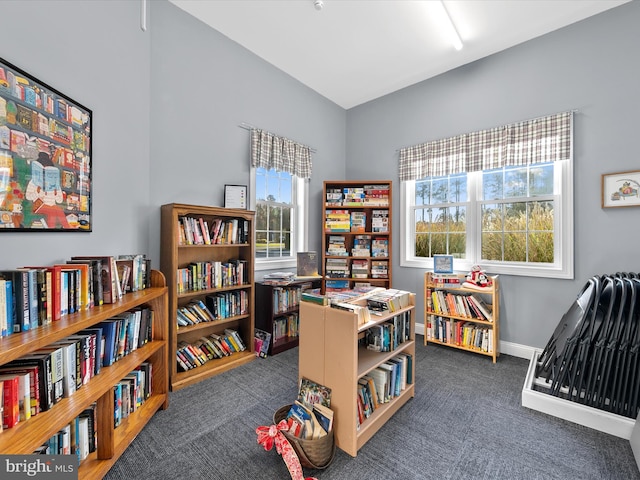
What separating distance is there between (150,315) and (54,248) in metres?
0.72

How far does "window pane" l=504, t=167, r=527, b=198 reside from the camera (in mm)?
3084

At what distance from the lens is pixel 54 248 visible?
158 cm

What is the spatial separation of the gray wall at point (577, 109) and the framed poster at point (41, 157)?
147 inches

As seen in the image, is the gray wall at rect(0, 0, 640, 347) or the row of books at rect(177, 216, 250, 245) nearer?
the gray wall at rect(0, 0, 640, 347)

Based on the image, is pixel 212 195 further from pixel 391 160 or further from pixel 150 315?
pixel 391 160

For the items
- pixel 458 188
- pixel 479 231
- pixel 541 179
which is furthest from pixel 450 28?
pixel 479 231

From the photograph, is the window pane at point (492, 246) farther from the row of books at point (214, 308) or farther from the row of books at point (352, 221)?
the row of books at point (214, 308)

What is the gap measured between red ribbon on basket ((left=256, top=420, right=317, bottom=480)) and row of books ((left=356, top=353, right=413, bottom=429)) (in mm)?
433

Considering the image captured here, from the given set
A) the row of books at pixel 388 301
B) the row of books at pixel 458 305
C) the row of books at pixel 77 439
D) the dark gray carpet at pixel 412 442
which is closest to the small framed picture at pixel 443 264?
the row of books at pixel 458 305

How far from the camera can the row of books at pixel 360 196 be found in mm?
3791

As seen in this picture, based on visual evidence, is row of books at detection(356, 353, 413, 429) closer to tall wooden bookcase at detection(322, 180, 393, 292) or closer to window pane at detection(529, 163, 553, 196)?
tall wooden bookcase at detection(322, 180, 393, 292)

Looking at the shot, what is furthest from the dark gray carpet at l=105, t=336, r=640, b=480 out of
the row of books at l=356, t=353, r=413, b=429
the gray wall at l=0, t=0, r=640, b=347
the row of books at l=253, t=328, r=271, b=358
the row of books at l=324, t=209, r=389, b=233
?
the row of books at l=324, t=209, r=389, b=233

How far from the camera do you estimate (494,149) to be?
10.3 feet

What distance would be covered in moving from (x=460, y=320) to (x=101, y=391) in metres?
3.36
